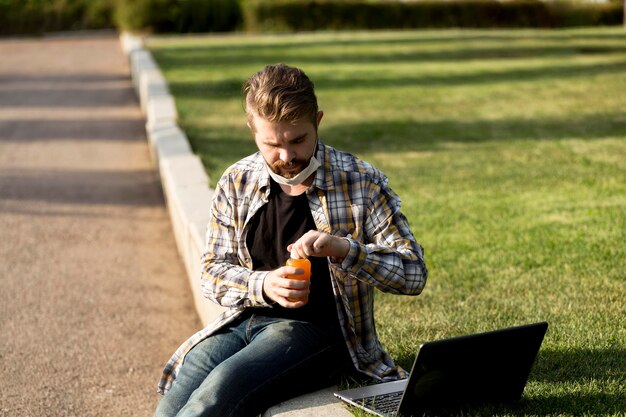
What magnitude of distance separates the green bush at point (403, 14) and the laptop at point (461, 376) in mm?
25897

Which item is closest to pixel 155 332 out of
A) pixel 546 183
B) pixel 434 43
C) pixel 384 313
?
pixel 384 313

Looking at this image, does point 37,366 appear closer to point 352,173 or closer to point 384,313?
point 384,313

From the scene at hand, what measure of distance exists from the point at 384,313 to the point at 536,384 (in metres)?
1.03

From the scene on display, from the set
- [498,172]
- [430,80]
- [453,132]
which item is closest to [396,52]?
[430,80]

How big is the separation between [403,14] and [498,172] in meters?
21.8

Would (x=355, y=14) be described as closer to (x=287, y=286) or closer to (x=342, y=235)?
(x=342, y=235)

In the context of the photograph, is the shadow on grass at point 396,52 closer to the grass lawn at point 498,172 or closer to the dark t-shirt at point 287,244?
the grass lawn at point 498,172

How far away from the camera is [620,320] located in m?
3.95

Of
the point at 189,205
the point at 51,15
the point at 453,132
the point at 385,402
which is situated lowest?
the point at 51,15

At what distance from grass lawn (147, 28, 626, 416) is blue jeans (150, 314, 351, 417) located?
515 millimetres

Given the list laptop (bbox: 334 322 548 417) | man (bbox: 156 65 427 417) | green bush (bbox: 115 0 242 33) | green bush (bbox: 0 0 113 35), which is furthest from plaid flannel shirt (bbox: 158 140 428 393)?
green bush (bbox: 0 0 113 35)

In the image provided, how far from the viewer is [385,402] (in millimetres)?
3062

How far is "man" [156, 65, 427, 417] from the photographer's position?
3.02 meters

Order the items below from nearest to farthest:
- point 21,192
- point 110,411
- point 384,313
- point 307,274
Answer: point 307,274 → point 110,411 → point 384,313 → point 21,192
